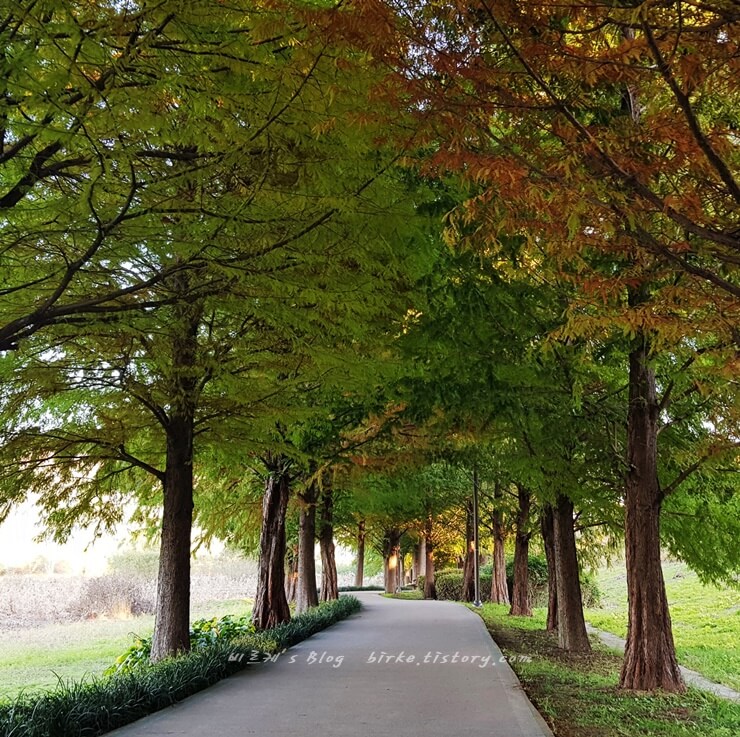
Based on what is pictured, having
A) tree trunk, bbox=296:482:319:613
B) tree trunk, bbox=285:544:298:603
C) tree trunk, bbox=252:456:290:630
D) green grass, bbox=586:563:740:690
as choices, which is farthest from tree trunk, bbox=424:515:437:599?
tree trunk, bbox=252:456:290:630

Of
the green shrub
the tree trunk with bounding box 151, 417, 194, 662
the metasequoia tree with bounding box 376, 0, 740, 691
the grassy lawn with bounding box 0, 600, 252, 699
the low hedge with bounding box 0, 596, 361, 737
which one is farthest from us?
the green shrub

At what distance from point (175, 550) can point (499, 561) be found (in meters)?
21.3

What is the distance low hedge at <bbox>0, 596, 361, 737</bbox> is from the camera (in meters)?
5.08

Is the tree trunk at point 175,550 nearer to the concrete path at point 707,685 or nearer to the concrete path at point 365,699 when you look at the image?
the concrete path at point 365,699

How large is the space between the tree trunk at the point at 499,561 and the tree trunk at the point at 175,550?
18491 mm

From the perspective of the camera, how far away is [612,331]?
7613 mm

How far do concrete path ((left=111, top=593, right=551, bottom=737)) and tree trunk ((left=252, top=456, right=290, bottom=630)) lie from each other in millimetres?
2334

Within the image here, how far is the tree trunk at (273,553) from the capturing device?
554 inches

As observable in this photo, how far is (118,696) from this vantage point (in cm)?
604

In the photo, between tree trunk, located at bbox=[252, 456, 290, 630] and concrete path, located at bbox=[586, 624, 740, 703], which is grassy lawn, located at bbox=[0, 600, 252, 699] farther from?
concrete path, located at bbox=[586, 624, 740, 703]

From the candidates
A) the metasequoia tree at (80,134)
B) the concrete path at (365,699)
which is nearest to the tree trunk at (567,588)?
the concrete path at (365,699)

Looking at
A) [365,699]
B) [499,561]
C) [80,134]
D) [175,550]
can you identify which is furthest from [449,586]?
[80,134]

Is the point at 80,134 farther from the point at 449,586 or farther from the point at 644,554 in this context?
the point at 449,586

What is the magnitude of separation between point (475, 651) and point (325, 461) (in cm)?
437
